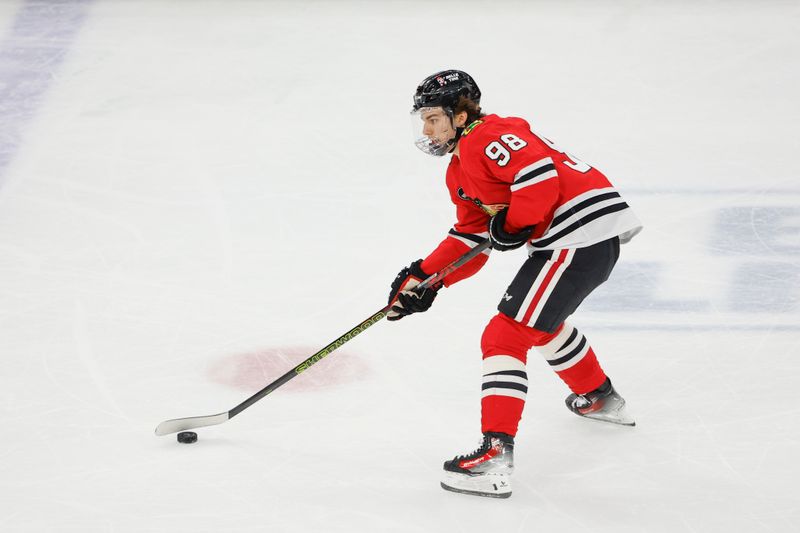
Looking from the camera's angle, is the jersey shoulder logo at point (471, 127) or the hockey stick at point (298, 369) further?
the hockey stick at point (298, 369)

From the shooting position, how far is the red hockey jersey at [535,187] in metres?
2.68

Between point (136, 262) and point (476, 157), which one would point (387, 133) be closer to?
point (136, 262)

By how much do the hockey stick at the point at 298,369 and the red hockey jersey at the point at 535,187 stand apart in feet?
0.54

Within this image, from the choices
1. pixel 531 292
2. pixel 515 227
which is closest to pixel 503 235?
pixel 515 227

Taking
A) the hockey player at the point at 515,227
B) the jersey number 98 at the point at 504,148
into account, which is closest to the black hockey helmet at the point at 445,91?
the hockey player at the point at 515,227

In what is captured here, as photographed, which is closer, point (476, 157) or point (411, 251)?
point (476, 157)

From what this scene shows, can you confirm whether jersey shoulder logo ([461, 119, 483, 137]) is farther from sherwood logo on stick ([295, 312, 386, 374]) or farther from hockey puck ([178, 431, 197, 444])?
hockey puck ([178, 431, 197, 444])

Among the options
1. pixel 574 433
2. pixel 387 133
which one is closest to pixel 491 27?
pixel 387 133

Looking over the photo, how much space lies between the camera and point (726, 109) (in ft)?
16.6

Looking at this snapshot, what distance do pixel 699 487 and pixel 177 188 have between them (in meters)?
2.59

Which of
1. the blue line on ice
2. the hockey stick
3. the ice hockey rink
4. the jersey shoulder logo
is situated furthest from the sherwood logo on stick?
the blue line on ice

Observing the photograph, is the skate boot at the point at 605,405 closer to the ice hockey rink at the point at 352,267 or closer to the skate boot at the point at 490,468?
the ice hockey rink at the point at 352,267

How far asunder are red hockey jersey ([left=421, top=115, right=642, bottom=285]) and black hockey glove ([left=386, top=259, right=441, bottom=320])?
10.4 inches

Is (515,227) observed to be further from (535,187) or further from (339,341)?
(339,341)
